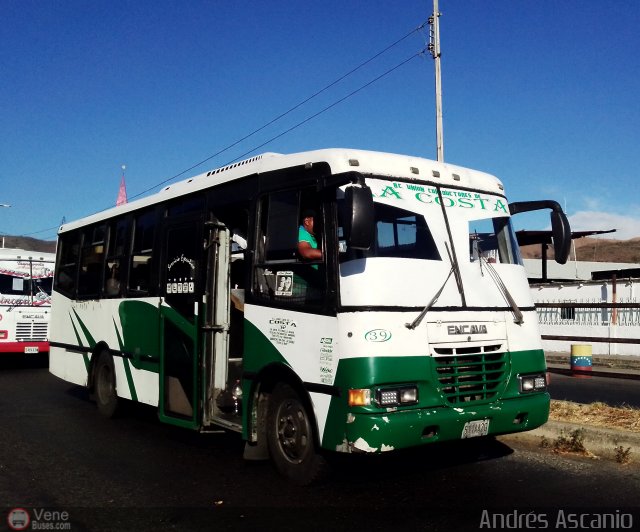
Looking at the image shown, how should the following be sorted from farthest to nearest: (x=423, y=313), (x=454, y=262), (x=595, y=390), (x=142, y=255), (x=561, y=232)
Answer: (x=595, y=390), (x=142, y=255), (x=561, y=232), (x=454, y=262), (x=423, y=313)

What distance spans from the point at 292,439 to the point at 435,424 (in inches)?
51.6

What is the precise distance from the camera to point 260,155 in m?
6.99

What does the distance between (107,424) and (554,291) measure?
19.6 metres

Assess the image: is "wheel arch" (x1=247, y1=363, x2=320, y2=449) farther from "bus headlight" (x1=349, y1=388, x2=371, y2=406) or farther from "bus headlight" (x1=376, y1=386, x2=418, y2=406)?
"bus headlight" (x1=376, y1=386, x2=418, y2=406)

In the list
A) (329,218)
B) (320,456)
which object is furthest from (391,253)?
(320,456)

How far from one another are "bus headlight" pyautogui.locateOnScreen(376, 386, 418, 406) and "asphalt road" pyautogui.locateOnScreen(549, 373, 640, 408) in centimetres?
576

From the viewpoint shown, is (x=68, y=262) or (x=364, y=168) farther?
(x=68, y=262)

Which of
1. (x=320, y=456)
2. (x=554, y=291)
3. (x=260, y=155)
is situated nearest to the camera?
(x=320, y=456)

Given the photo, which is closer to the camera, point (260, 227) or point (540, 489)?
point (540, 489)

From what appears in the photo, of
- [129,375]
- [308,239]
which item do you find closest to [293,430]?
[308,239]

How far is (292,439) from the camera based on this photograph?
6016mm

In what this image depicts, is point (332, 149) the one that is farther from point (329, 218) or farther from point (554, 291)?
point (554, 291)

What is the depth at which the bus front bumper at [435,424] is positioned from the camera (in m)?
5.23

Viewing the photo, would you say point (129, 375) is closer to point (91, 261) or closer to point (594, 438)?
point (91, 261)
